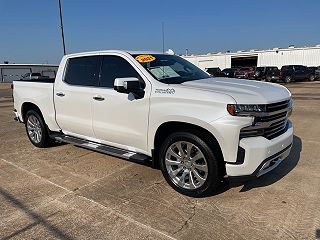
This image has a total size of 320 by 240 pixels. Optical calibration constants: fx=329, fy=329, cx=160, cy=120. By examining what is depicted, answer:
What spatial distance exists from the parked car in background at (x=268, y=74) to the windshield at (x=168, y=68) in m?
28.8

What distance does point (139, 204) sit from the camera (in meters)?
4.03

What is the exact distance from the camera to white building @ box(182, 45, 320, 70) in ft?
142

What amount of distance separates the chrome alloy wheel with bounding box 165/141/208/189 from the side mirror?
34.3 inches

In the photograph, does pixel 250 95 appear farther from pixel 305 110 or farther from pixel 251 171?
pixel 305 110

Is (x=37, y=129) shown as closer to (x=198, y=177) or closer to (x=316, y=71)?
(x=198, y=177)

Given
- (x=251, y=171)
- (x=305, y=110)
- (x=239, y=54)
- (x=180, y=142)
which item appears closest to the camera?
(x=251, y=171)

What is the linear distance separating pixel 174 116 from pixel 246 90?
37.3 inches

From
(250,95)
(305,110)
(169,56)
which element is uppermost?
(169,56)

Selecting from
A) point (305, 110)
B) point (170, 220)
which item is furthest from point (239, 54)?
point (170, 220)

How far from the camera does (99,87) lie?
5.16 metres

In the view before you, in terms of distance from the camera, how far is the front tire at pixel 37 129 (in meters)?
6.57

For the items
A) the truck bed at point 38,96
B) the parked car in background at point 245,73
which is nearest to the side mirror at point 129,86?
the truck bed at point 38,96

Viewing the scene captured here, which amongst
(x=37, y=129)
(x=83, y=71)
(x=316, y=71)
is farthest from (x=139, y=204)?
(x=316, y=71)

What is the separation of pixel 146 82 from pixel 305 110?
8685 mm
